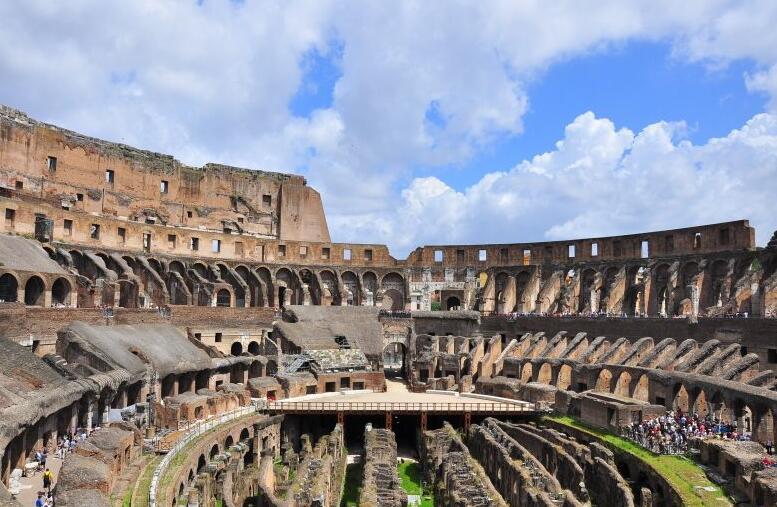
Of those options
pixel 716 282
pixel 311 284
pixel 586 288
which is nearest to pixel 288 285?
pixel 311 284

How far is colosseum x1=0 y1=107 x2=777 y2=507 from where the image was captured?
78.1 feet

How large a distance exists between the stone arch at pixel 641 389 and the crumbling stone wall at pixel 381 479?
13935mm

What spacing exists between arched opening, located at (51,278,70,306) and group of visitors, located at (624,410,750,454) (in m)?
31.3

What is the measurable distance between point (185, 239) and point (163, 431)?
2718cm

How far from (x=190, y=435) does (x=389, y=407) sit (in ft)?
43.2

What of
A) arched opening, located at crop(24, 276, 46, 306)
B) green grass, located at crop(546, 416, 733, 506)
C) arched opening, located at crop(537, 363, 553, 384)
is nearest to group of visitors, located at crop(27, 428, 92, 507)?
arched opening, located at crop(24, 276, 46, 306)

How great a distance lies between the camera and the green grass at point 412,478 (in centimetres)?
2854

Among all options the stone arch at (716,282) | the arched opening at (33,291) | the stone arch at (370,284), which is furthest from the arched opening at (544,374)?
the arched opening at (33,291)

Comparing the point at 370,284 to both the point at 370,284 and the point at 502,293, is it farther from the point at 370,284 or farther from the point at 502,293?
the point at 502,293

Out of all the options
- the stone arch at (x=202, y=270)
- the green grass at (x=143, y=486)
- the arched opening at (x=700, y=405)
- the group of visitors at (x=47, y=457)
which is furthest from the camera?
the stone arch at (x=202, y=270)

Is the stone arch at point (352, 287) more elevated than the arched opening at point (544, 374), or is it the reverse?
the stone arch at point (352, 287)

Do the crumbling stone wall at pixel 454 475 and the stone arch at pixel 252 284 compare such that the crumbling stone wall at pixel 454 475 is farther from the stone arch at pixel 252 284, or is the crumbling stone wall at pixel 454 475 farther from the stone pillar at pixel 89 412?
the stone arch at pixel 252 284

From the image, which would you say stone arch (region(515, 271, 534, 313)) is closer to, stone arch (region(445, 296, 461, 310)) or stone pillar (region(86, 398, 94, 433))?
stone arch (region(445, 296, 461, 310))

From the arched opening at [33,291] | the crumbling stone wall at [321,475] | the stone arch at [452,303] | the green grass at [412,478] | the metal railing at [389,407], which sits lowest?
the green grass at [412,478]
